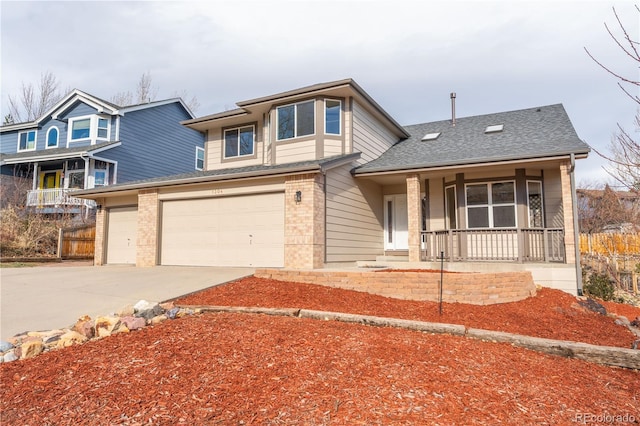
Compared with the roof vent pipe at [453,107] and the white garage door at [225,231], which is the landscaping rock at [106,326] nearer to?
the white garage door at [225,231]

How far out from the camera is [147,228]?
12.9 metres

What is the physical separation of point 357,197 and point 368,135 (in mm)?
2607

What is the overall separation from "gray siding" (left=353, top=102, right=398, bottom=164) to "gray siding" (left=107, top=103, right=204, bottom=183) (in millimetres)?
13678

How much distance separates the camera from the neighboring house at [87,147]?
69.2ft

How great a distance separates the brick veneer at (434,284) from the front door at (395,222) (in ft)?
18.1

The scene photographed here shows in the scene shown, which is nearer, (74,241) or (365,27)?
(365,27)

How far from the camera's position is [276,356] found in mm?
3754

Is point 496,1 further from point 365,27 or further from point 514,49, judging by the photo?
point 365,27

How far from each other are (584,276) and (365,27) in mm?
9336

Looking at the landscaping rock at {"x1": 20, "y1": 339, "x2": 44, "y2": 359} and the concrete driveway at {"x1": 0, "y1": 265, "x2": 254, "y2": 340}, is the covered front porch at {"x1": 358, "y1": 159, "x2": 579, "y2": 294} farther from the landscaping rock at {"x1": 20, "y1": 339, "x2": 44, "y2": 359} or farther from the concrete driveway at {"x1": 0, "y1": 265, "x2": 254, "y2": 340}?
the landscaping rock at {"x1": 20, "y1": 339, "x2": 44, "y2": 359}

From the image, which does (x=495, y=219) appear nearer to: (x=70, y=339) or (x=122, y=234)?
(x=70, y=339)

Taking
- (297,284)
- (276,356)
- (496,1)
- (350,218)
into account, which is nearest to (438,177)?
(350,218)

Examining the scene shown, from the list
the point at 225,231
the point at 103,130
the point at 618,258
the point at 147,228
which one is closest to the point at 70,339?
the point at 225,231

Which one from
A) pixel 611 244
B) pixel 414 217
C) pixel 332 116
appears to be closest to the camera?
pixel 414 217
